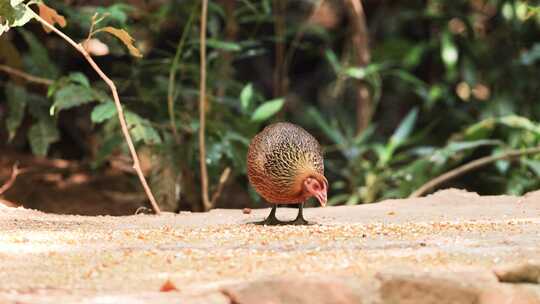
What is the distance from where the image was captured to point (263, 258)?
15.1 feet

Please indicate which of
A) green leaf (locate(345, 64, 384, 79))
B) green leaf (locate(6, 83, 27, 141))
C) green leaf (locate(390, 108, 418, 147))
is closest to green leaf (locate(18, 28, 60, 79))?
green leaf (locate(6, 83, 27, 141))

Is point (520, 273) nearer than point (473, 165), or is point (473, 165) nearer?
point (520, 273)

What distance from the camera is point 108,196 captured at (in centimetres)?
1127

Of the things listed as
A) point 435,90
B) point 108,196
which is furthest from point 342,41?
point 108,196

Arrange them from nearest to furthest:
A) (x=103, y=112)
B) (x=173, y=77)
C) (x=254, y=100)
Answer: (x=103, y=112), (x=173, y=77), (x=254, y=100)

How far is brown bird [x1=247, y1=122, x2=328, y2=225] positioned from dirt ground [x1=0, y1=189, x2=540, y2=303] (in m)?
0.24

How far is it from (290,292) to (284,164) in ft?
7.85

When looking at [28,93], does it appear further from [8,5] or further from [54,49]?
[8,5]

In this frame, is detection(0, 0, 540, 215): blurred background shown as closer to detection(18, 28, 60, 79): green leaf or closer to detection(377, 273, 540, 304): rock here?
detection(18, 28, 60, 79): green leaf

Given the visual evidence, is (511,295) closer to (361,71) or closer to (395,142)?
(395,142)

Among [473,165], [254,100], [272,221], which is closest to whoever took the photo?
[272,221]

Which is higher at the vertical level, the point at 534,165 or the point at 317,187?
the point at 317,187

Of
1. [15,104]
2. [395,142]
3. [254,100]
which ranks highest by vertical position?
[15,104]

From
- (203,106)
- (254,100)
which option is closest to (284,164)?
(203,106)
